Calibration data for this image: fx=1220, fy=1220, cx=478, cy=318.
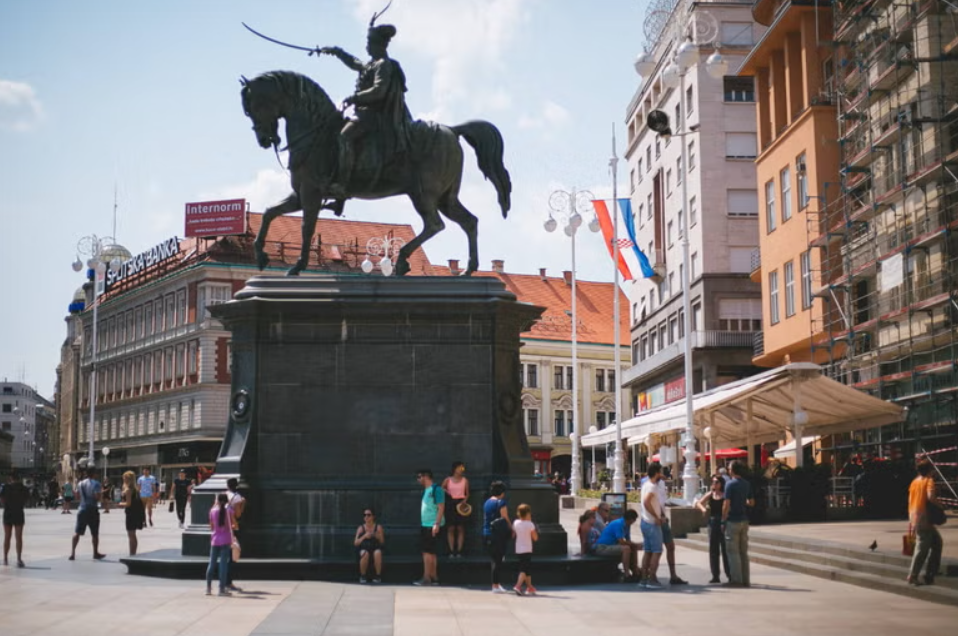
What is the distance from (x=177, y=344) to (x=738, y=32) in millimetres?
43891

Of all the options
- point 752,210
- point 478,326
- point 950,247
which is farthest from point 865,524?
point 752,210

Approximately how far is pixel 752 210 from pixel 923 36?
26.0 metres

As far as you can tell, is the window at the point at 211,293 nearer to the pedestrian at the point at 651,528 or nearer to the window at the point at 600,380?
the window at the point at 600,380

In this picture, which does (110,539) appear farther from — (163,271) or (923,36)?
(163,271)

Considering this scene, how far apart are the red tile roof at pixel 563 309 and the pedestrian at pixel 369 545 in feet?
254

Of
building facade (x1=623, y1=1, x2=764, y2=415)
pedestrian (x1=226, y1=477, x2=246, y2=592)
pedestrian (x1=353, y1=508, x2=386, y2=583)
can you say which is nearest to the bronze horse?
pedestrian (x1=226, y1=477, x2=246, y2=592)

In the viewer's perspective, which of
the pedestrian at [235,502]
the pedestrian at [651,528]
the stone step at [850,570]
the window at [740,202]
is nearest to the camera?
the stone step at [850,570]

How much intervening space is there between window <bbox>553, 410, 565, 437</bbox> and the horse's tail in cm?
7706

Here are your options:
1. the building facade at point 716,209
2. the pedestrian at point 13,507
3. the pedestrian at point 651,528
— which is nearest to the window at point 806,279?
the building facade at point 716,209

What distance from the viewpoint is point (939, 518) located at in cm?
1638

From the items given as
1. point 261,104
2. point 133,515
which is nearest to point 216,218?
point 133,515

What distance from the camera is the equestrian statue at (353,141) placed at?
19.3 meters

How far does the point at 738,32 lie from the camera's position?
6328 centimetres

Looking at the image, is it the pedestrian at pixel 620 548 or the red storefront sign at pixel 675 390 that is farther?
the red storefront sign at pixel 675 390
